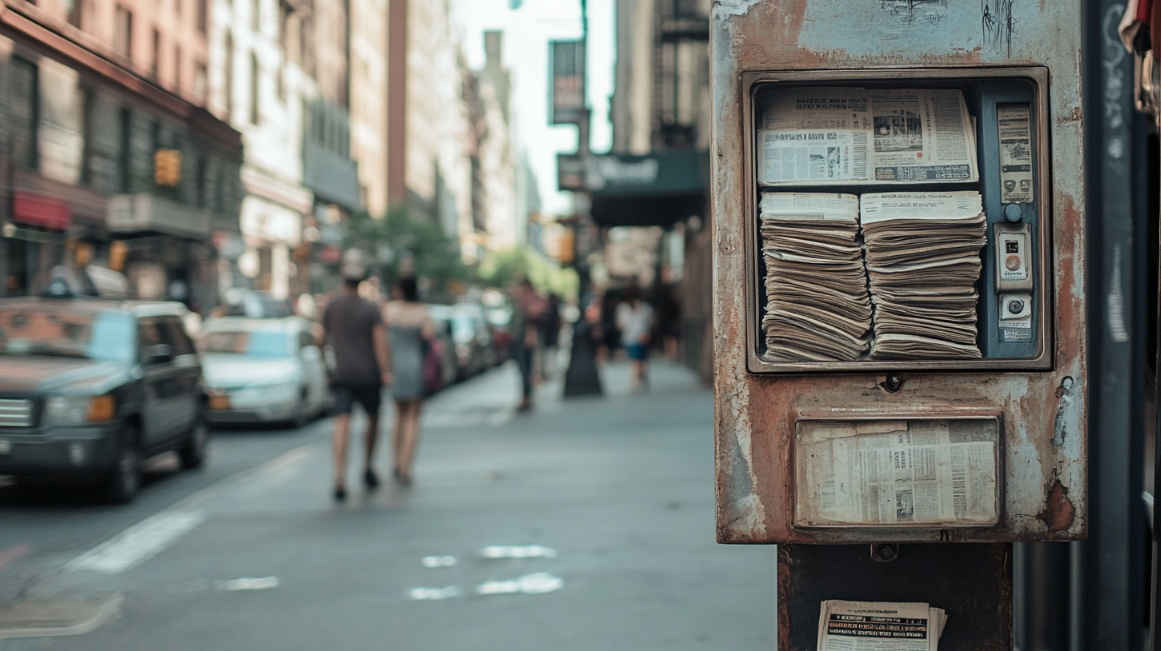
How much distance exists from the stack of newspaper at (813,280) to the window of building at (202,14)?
Result: 102ft

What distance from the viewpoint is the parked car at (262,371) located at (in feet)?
49.4

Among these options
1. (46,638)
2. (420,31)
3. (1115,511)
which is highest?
(420,31)

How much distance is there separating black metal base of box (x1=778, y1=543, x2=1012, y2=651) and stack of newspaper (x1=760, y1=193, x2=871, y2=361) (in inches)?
19.9

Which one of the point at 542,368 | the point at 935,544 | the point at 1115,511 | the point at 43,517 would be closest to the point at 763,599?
the point at 1115,511

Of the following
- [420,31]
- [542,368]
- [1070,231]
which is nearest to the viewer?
[1070,231]

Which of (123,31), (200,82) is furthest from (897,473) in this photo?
(200,82)

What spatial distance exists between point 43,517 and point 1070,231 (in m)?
7.94

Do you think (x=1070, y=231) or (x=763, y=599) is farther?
(x=763, y=599)

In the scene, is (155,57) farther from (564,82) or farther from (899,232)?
(899,232)

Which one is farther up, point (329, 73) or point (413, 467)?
point (329, 73)

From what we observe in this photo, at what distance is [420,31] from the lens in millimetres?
92125

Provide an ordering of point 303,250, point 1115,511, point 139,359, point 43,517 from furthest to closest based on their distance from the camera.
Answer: point 303,250
point 139,359
point 43,517
point 1115,511

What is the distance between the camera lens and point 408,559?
7035mm

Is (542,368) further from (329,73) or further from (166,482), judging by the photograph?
(329,73)
